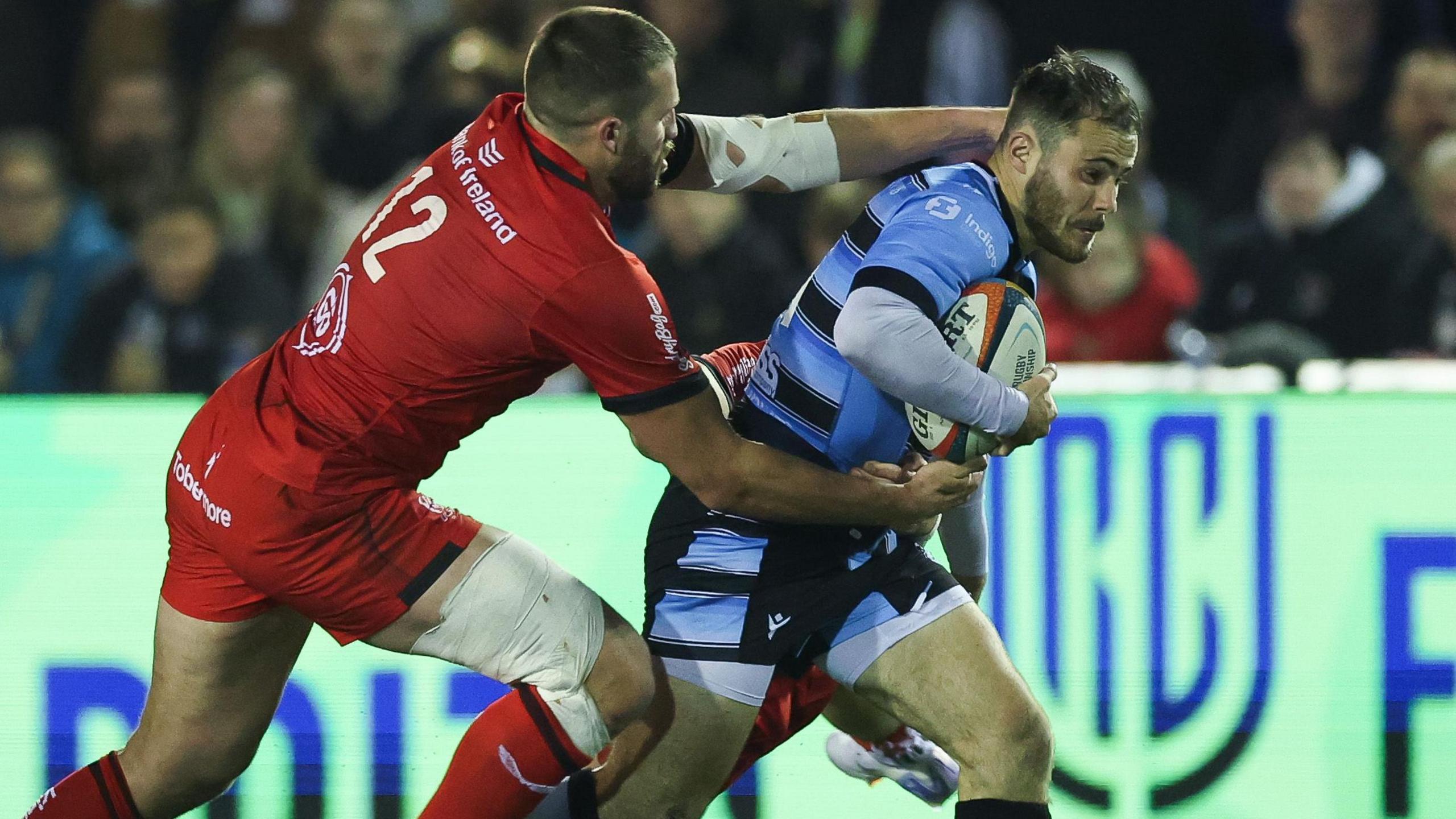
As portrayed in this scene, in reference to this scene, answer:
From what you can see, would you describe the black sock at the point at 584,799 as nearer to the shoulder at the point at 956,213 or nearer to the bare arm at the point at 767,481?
the bare arm at the point at 767,481

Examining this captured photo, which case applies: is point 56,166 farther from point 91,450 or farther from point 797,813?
point 797,813

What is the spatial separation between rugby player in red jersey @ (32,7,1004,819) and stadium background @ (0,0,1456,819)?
3.51 ft

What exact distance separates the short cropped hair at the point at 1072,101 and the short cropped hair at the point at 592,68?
2.75 ft

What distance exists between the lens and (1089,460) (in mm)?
5242

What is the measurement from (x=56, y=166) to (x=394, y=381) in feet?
18.7

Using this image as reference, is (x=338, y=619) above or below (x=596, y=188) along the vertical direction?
below

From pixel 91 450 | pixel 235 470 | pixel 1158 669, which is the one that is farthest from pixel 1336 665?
pixel 91 450

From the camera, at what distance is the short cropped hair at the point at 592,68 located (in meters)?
3.80

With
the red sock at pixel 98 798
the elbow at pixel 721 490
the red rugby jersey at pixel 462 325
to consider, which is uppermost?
the red rugby jersey at pixel 462 325

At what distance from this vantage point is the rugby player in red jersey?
3.80 metres

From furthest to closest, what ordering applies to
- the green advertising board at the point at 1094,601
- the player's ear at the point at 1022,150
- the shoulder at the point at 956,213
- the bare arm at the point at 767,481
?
the green advertising board at the point at 1094,601 → the player's ear at the point at 1022,150 → the shoulder at the point at 956,213 → the bare arm at the point at 767,481

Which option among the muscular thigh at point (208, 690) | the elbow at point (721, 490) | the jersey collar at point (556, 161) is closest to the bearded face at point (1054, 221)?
the elbow at point (721, 490)

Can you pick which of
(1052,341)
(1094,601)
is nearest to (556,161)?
(1094,601)

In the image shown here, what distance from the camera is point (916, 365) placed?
152 inches
